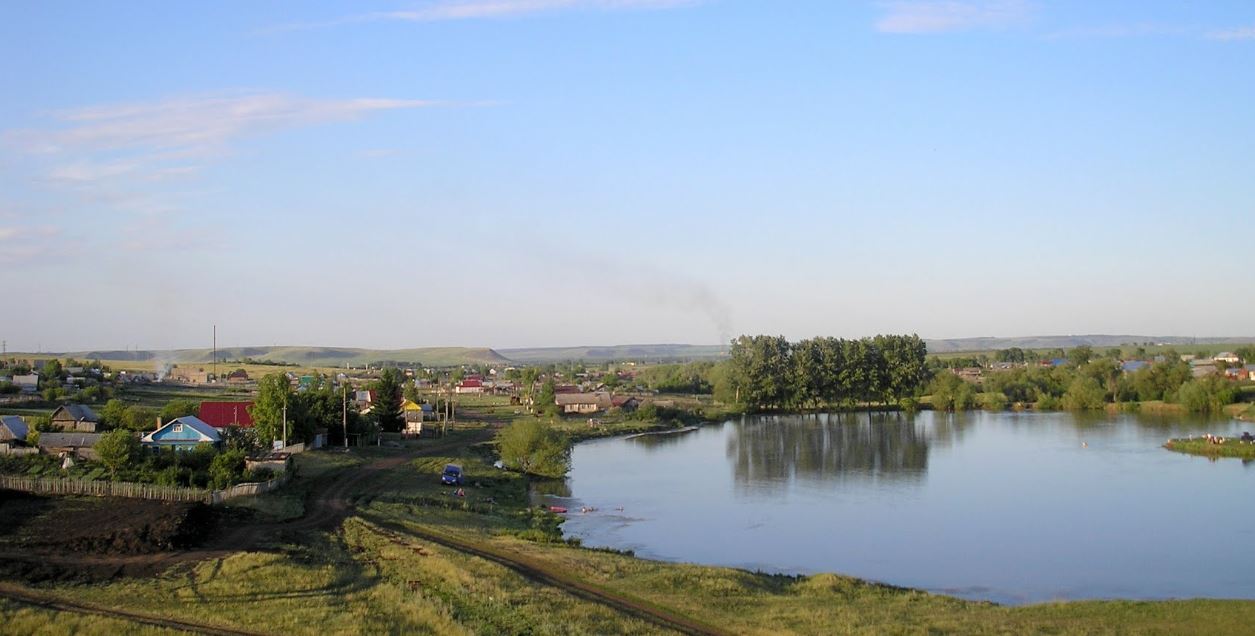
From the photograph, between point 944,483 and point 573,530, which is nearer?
point 573,530

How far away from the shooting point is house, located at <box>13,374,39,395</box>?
65250 mm

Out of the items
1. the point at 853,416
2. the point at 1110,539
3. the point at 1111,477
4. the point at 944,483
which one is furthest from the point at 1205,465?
the point at 853,416

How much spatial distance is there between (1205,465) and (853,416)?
119ft

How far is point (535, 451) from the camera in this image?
147ft

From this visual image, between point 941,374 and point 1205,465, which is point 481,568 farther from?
point 941,374

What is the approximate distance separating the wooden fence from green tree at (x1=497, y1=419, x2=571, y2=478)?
58.3 ft

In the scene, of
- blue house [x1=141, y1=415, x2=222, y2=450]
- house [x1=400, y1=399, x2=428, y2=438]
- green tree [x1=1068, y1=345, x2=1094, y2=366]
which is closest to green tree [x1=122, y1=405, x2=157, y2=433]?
blue house [x1=141, y1=415, x2=222, y2=450]

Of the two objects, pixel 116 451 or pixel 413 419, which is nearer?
pixel 116 451

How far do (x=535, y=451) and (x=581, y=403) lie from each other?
37.9 m

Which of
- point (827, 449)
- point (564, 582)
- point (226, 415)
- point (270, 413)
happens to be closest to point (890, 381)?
point (827, 449)

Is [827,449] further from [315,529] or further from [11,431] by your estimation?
[11,431]

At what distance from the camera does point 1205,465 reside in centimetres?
4525

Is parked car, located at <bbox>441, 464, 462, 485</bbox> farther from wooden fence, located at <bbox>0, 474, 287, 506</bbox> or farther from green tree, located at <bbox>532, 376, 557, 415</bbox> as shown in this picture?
green tree, located at <bbox>532, 376, 557, 415</bbox>

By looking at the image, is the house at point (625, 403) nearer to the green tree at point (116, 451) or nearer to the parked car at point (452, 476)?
the parked car at point (452, 476)
